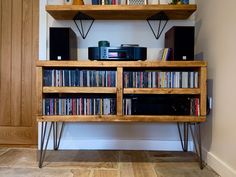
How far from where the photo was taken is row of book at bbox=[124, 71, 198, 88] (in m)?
1.84

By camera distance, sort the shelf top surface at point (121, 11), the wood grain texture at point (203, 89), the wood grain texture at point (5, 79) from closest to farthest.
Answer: the wood grain texture at point (203, 89) → the shelf top surface at point (121, 11) → the wood grain texture at point (5, 79)

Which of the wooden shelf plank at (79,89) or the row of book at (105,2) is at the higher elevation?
the row of book at (105,2)

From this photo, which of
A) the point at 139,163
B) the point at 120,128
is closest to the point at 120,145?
the point at 120,128

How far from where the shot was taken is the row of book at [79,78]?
1.85 m

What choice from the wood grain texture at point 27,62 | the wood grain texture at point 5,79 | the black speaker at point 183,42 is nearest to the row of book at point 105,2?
the black speaker at point 183,42

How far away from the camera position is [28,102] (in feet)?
7.93

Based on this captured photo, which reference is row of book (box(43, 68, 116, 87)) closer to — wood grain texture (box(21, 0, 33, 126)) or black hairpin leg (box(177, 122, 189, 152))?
wood grain texture (box(21, 0, 33, 126))

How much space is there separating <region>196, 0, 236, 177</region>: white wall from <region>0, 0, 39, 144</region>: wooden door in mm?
1547

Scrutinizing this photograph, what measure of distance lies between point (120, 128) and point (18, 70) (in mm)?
1121

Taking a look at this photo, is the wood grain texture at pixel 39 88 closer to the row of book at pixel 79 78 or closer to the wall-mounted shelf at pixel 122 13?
the row of book at pixel 79 78

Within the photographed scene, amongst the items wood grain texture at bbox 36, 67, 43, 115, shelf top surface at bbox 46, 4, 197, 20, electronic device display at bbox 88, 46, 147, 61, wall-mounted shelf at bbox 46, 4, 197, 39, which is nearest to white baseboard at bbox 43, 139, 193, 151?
wood grain texture at bbox 36, 67, 43, 115

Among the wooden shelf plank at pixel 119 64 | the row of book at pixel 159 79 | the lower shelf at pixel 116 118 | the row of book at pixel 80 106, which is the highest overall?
the wooden shelf plank at pixel 119 64

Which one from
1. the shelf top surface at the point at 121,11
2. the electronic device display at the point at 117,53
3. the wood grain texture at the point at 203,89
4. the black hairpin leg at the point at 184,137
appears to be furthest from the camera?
the black hairpin leg at the point at 184,137

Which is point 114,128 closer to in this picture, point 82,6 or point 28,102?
point 28,102
